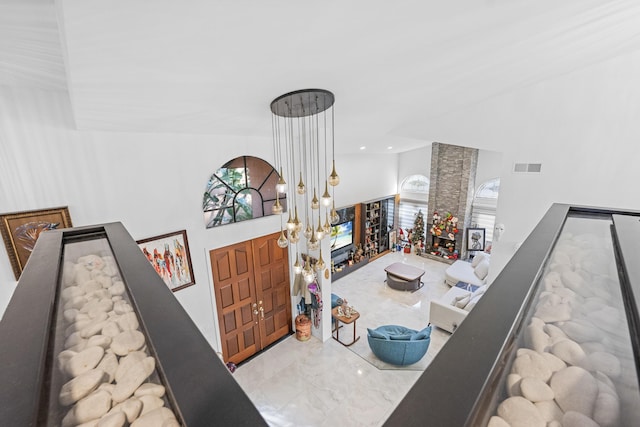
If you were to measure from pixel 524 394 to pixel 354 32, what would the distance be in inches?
73.8

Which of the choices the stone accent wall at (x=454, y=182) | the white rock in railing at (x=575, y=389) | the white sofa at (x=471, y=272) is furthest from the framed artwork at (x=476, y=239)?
the white rock in railing at (x=575, y=389)

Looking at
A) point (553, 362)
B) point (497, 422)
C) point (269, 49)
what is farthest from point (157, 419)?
point (269, 49)

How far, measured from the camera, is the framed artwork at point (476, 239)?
25.1ft

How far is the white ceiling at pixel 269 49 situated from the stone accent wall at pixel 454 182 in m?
4.51

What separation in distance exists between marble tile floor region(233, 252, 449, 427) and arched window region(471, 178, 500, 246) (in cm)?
372

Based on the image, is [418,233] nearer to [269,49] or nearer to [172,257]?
[172,257]

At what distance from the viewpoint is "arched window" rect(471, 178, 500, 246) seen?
7.58 m

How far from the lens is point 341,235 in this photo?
23.9 ft

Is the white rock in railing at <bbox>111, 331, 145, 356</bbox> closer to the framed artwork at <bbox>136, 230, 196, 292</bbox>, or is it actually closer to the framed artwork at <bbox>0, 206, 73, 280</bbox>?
the framed artwork at <bbox>0, 206, 73, 280</bbox>

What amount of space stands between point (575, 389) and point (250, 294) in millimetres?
4170

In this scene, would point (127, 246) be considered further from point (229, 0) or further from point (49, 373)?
point (229, 0)

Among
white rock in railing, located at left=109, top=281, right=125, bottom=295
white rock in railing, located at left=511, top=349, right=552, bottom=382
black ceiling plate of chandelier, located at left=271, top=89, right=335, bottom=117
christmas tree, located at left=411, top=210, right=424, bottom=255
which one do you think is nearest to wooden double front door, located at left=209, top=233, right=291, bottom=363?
black ceiling plate of chandelier, located at left=271, top=89, right=335, bottom=117

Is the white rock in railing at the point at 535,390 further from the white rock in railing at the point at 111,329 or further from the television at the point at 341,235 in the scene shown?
the television at the point at 341,235

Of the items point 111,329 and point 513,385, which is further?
point 111,329
